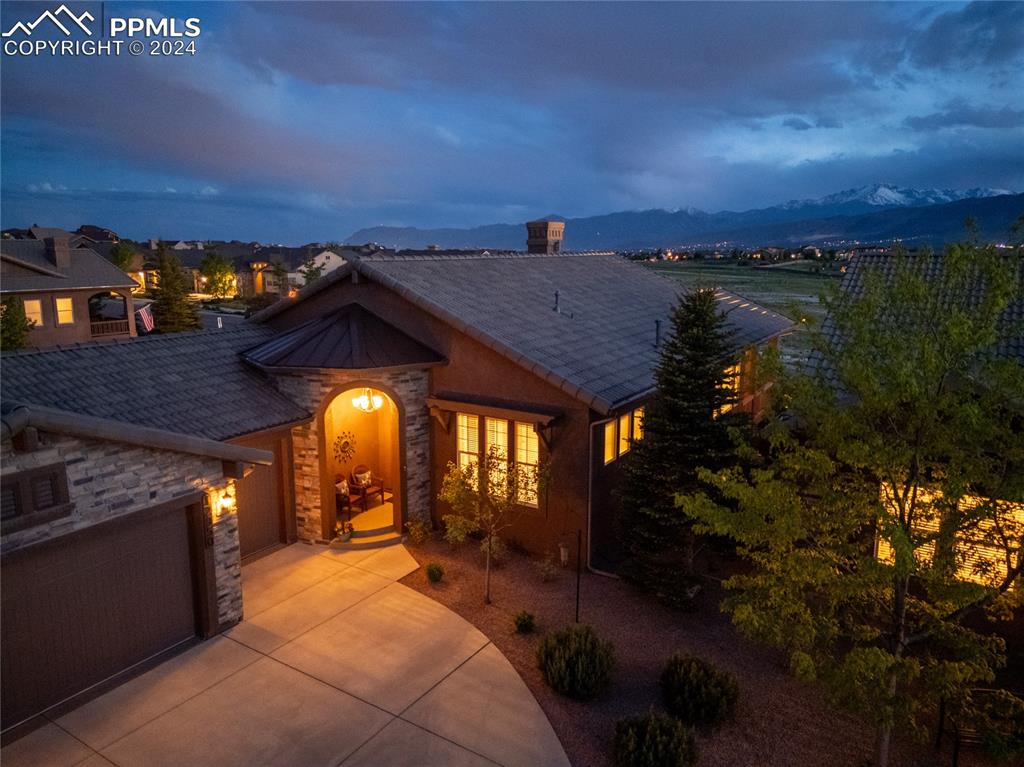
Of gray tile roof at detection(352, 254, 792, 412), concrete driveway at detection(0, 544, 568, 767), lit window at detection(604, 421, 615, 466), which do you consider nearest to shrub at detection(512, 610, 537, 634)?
concrete driveway at detection(0, 544, 568, 767)

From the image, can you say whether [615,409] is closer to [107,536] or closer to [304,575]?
[304,575]

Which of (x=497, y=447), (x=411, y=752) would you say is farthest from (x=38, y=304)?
(x=411, y=752)

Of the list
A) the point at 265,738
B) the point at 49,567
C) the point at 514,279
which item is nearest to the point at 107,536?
the point at 49,567

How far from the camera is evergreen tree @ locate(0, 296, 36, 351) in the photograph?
30.1 m

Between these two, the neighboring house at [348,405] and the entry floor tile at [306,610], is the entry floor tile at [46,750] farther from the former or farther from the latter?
the entry floor tile at [306,610]

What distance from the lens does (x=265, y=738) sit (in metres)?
9.00

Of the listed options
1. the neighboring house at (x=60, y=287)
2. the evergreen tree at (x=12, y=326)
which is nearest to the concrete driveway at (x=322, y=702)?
the evergreen tree at (x=12, y=326)

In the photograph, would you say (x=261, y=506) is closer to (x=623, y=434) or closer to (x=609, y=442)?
(x=609, y=442)

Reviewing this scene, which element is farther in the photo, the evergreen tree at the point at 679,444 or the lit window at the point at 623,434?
the lit window at the point at 623,434

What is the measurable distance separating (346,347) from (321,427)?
6.22ft

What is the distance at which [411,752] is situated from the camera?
874 cm

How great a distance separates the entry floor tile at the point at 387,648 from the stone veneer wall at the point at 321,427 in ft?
10.2

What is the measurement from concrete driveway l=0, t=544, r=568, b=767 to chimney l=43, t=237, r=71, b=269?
40.3m

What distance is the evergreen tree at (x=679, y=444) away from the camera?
40.3 ft
